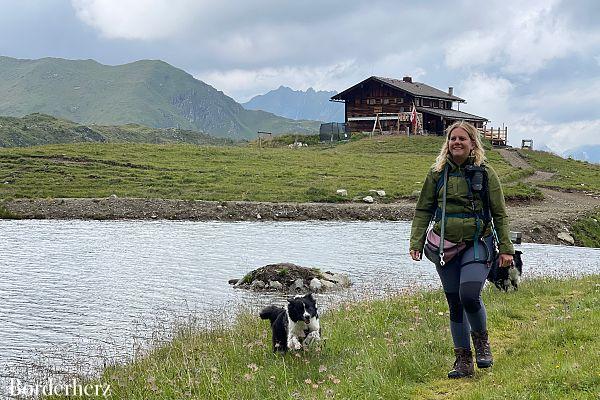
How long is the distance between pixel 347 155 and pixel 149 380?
54407 millimetres

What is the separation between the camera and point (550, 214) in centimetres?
3525

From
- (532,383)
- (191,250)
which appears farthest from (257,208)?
(532,383)

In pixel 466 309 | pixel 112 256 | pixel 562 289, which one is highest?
pixel 466 309

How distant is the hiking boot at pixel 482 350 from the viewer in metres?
8.32

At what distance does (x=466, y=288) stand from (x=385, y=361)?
5.77 feet

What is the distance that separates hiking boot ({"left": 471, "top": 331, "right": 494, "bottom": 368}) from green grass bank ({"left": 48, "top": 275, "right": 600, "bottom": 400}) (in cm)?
16

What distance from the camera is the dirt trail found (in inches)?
1221

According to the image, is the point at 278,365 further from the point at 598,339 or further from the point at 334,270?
the point at 334,270

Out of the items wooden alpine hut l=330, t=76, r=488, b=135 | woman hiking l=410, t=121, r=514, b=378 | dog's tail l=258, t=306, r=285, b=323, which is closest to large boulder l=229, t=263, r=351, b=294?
dog's tail l=258, t=306, r=285, b=323

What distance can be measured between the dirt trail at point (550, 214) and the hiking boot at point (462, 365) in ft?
77.6

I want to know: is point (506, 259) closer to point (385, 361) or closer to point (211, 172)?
point (385, 361)

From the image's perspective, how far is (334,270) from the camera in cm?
2153

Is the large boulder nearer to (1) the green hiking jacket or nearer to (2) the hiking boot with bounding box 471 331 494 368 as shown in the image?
(2) the hiking boot with bounding box 471 331 494 368

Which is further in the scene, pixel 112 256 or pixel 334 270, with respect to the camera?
pixel 112 256
